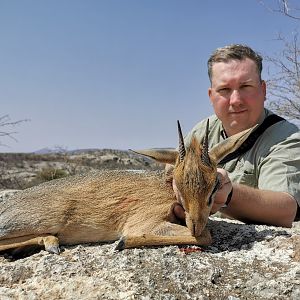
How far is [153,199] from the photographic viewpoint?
5883 millimetres

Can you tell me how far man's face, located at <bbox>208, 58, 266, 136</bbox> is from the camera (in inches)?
258

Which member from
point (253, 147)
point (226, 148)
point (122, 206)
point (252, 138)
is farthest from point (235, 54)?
point (122, 206)

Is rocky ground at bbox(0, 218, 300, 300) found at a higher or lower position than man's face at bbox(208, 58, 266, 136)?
lower

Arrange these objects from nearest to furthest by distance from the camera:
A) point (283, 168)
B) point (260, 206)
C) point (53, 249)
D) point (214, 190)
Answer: point (214, 190)
point (53, 249)
point (260, 206)
point (283, 168)

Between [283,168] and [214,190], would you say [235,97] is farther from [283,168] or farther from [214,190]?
[214,190]

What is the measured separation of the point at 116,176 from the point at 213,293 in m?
2.68

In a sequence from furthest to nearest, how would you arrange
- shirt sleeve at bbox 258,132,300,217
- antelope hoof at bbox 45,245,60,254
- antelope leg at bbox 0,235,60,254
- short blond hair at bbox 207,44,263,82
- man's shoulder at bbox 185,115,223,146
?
man's shoulder at bbox 185,115,223,146 → short blond hair at bbox 207,44,263,82 → shirt sleeve at bbox 258,132,300,217 → antelope leg at bbox 0,235,60,254 → antelope hoof at bbox 45,245,60,254

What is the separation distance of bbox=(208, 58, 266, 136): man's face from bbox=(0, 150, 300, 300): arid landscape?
6.31 ft

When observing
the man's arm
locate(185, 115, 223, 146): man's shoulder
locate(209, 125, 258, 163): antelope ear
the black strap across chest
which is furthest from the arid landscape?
locate(185, 115, 223, 146): man's shoulder

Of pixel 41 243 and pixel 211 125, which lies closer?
pixel 41 243

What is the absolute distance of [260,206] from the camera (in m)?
5.57

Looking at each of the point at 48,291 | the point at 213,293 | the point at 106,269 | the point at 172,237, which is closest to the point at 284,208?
the point at 172,237

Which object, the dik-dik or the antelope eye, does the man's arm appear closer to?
the antelope eye

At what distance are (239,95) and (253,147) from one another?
745 millimetres
